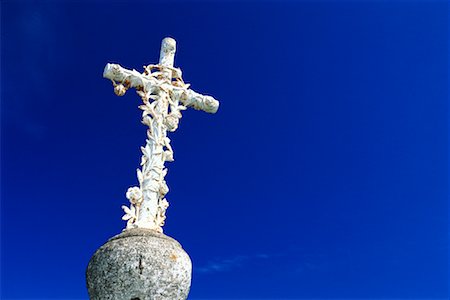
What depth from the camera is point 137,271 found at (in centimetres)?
584

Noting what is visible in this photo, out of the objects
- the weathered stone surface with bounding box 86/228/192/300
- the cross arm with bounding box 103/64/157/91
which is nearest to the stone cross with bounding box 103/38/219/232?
the cross arm with bounding box 103/64/157/91

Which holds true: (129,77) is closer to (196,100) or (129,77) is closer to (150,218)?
(196,100)

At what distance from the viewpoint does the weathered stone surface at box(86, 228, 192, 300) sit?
584cm

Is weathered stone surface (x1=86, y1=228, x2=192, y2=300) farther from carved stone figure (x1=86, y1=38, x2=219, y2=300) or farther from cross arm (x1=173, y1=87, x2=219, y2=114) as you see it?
cross arm (x1=173, y1=87, x2=219, y2=114)

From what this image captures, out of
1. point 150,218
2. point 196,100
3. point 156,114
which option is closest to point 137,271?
point 150,218

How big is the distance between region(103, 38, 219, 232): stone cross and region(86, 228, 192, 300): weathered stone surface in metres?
0.74

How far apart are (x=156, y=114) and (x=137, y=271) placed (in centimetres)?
283

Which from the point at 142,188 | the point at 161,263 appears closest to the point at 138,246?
the point at 161,263

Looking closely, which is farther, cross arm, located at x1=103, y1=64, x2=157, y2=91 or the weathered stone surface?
cross arm, located at x1=103, y1=64, x2=157, y2=91

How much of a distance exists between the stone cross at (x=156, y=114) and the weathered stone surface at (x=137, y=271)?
2.44ft

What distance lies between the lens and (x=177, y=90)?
8266mm

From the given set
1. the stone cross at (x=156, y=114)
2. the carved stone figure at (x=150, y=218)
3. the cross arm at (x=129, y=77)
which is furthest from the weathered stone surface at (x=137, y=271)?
the cross arm at (x=129, y=77)

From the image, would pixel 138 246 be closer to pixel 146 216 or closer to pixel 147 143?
pixel 146 216

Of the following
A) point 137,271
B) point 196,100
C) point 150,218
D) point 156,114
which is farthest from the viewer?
point 196,100
